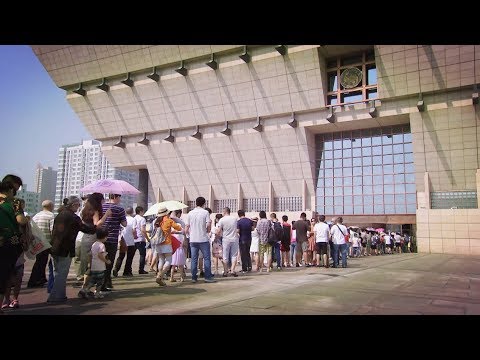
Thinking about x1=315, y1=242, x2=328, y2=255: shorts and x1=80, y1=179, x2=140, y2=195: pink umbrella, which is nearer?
x1=80, y1=179, x2=140, y2=195: pink umbrella

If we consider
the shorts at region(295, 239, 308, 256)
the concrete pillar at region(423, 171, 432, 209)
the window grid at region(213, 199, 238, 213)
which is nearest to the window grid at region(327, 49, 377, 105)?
the concrete pillar at region(423, 171, 432, 209)

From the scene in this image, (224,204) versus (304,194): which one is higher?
(304,194)

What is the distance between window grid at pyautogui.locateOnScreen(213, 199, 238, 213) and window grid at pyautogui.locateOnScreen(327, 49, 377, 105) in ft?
39.2

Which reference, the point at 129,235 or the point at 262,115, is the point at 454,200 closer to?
the point at 262,115

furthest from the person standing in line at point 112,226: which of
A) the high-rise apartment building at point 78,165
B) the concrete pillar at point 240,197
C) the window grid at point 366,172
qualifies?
the high-rise apartment building at point 78,165

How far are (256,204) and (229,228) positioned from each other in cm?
2300

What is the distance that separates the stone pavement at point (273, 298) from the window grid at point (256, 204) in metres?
23.3

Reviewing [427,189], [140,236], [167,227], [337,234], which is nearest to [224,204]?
[427,189]

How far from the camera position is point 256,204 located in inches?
1273

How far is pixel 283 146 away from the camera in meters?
30.5

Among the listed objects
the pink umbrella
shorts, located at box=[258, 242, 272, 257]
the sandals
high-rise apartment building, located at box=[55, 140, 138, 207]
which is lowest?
the sandals

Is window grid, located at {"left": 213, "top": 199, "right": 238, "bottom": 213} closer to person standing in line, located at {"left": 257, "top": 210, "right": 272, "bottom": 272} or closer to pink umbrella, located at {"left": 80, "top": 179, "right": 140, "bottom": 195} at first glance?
person standing in line, located at {"left": 257, "top": 210, "right": 272, "bottom": 272}

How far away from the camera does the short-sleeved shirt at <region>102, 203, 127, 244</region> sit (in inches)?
276
